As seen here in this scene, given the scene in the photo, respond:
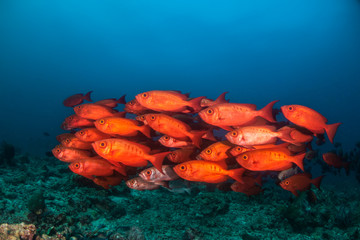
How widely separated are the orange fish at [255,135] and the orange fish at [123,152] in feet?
4.25

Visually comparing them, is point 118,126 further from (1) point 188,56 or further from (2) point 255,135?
(1) point 188,56

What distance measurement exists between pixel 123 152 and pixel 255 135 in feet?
7.58

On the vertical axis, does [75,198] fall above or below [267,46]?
below

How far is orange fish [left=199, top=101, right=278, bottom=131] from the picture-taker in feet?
11.1

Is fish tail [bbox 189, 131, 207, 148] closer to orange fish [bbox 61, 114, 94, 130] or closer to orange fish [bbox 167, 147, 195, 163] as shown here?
orange fish [bbox 167, 147, 195, 163]

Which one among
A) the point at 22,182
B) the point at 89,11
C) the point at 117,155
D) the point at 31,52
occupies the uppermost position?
the point at 89,11

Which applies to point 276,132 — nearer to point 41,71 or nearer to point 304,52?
point 304,52

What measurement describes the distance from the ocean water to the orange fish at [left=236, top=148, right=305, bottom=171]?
6716 cm

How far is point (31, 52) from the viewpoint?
114 meters

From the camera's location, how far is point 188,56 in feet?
373

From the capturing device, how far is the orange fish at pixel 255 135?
11.1 ft

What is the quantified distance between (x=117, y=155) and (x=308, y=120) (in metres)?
3.36

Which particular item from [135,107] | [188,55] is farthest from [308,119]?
[188,55]

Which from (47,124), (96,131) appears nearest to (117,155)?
(96,131)
